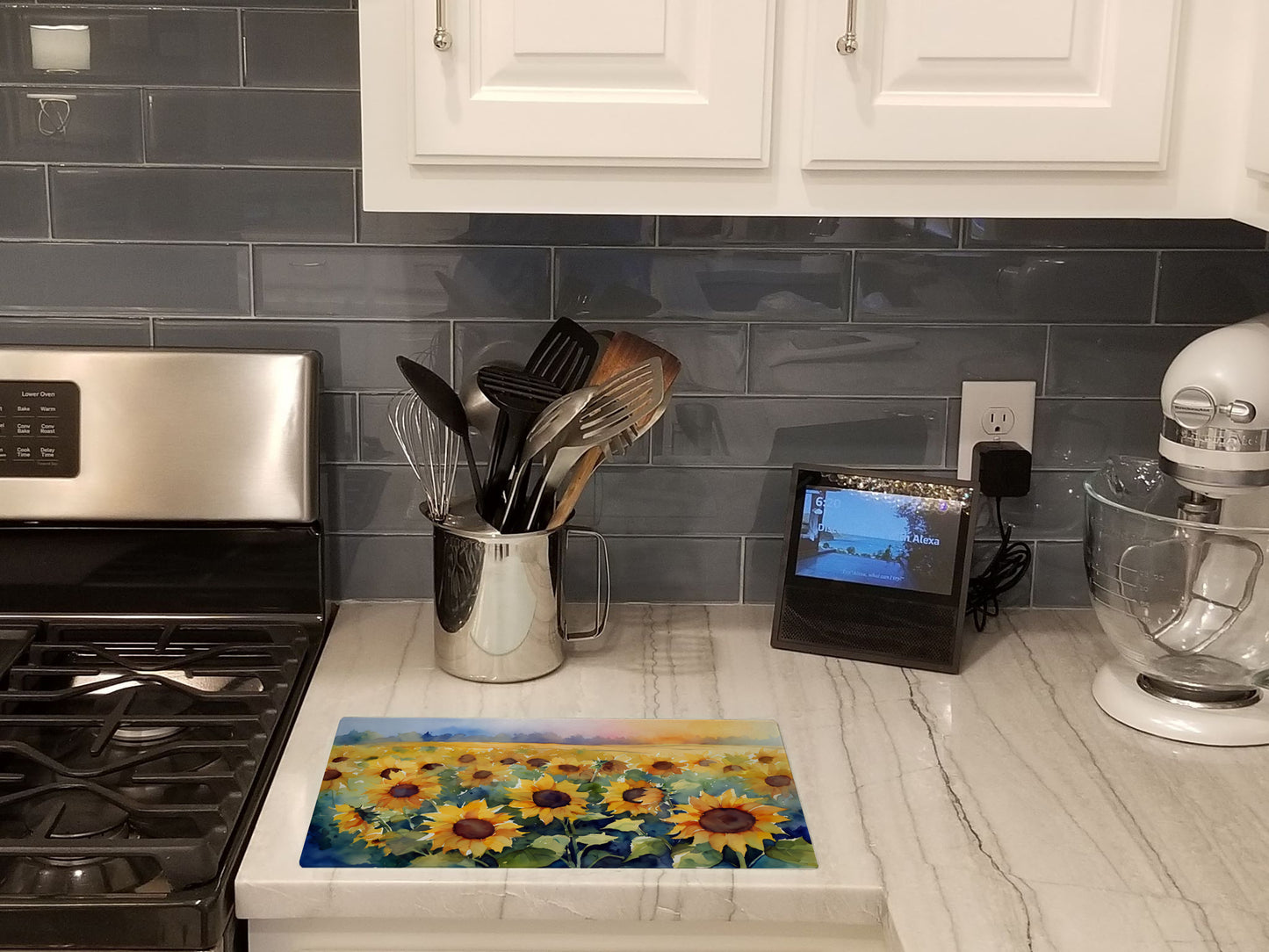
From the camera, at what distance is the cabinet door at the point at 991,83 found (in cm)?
111

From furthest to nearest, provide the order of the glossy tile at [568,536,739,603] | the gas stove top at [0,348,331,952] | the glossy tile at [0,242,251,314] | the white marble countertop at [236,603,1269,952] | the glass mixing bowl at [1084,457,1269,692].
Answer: the glossy tile at [568,536,739,603] < the glossy tile at [0,242,251,314] < the gas stove top at [0,348,331,952] < the glass mixing bowl at [1084,457,1269,692] < the white marble countertop at [236,603,1269,952]

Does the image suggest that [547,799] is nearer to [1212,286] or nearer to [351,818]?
[351,818]

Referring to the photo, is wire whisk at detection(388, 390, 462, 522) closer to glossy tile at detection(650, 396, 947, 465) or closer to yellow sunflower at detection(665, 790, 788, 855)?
glossy tile at detection(650, 396, 947, 465)

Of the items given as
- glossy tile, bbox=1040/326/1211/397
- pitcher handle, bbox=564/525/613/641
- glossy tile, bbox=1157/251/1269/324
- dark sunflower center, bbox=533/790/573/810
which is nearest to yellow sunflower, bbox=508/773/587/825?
dark sunflower center, bbox=533/790/573/810

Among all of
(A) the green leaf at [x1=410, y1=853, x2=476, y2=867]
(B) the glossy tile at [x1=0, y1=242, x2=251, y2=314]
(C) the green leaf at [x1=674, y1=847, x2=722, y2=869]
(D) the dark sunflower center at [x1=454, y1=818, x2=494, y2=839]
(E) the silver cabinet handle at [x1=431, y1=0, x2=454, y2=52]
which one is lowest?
(A) the green leaf at [x1=410, y1=853, x2=476, y2=867]

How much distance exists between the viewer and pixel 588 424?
1.31 metres

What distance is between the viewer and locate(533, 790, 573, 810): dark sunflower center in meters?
1.11

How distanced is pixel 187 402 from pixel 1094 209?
0.92m

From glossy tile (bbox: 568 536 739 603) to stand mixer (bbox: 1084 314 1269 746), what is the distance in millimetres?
416

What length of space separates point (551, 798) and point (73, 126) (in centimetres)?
87

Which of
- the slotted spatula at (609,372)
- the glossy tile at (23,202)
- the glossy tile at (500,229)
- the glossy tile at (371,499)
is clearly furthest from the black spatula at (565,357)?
the glossy tile at (23,202)

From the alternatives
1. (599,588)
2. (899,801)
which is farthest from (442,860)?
(599,588)

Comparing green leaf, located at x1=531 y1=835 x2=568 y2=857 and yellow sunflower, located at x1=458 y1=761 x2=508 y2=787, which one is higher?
yellow sunflower, located at x1=458 y1=761 x2=508 y2=787

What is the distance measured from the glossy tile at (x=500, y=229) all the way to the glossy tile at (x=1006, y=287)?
264mm
